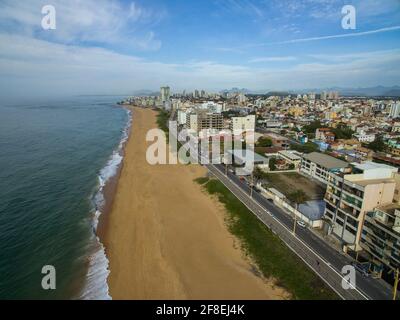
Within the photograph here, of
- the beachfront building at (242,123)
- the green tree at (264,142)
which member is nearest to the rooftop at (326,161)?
the green tree at (264,142)

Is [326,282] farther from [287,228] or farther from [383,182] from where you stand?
[383,182]

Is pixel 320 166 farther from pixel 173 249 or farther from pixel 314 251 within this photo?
pixel 173 249

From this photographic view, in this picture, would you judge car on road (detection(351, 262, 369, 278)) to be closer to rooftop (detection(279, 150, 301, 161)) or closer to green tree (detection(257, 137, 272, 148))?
rooftop (detection(279, 150, 301, 161))

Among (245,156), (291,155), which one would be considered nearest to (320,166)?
(291,155)

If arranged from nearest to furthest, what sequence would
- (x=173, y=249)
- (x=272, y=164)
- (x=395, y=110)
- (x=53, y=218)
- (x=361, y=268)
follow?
(x=361, y=268) < (x=173, y=249) < (x=53, y=218) < (x=272, y=164) < (x=395, y=110)

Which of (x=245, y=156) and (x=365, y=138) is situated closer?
(x=245, y=156)
